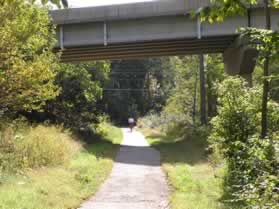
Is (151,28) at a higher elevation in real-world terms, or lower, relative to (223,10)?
higher

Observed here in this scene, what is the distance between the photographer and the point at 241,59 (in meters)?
24.4

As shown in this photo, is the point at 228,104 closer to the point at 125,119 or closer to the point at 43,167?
the point at 43,167

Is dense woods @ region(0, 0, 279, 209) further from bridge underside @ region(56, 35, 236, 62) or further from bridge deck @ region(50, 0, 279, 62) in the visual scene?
bridge deck @ region(50, 0, 279, 62)

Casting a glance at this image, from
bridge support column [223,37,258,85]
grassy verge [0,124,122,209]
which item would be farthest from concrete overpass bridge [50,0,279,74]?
grassy verge [0,124,122,209]

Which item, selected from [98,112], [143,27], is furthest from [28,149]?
[98,112]

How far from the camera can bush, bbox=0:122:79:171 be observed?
12367mm

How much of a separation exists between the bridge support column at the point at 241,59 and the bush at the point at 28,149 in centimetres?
1149

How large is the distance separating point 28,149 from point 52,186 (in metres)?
2.59

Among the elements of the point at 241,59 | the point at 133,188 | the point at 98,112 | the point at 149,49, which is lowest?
the point at 133,188

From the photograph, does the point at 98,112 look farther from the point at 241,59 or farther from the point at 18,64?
the point at 18,64

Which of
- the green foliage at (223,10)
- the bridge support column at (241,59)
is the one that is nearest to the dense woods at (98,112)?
the green foliage at (223,10)

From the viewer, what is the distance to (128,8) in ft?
81.4

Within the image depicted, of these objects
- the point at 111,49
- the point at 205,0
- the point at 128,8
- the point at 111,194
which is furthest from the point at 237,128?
the point at 111,49

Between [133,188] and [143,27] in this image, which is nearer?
[133,188]
